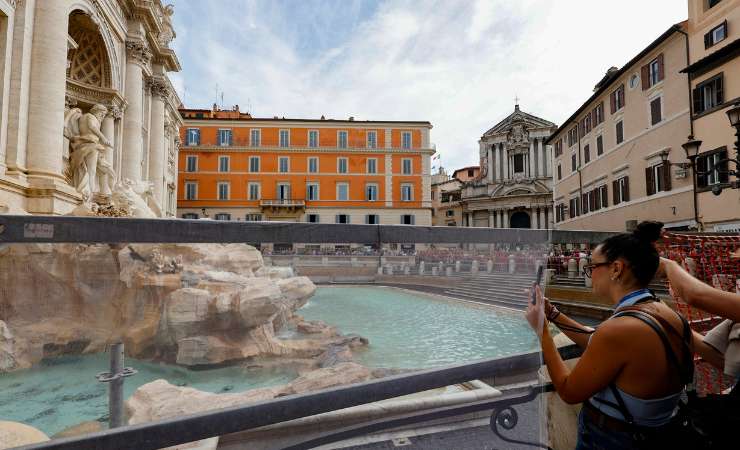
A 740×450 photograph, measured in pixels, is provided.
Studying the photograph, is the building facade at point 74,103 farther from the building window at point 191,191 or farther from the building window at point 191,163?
the building window at point 191,163

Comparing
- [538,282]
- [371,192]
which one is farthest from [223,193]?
[538,282]

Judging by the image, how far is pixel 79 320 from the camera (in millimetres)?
1236

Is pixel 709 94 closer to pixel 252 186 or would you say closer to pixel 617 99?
pixel 617 99

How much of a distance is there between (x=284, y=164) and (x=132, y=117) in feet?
87.9

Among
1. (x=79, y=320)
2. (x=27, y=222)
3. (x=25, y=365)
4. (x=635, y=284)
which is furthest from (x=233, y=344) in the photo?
(x=635, y=284)

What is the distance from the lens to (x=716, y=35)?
1675cm

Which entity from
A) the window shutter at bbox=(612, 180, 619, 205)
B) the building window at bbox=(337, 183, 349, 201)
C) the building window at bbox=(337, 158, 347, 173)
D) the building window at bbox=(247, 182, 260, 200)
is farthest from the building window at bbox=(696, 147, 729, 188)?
the building window at bbox=(247, 182, 260, 200)

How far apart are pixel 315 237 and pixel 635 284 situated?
54.0 inches

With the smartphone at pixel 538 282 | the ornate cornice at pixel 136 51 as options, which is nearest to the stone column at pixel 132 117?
the ornate cornice at pixel 136 51

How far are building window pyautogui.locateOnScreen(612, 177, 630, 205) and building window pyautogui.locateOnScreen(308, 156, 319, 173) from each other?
96.3 feet

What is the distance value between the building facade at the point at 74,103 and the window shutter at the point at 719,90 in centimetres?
2207

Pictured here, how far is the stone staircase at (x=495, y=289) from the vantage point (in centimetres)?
176

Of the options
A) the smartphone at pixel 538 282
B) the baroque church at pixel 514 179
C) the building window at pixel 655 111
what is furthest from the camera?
the baroque church at pixel 514 179

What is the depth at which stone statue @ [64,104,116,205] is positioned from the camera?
12.5 m
